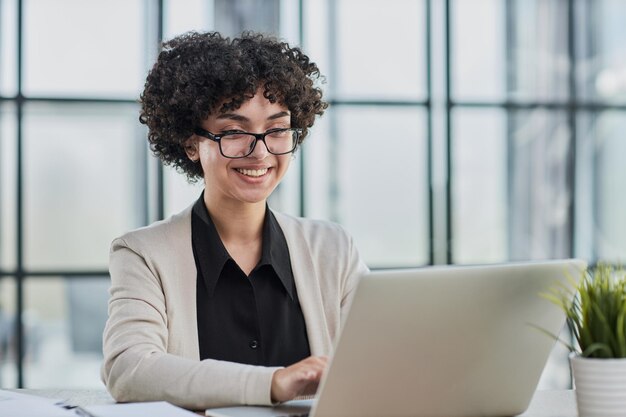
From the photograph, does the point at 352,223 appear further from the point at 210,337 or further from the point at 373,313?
the point at 373,313

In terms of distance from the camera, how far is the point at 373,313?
127 cm

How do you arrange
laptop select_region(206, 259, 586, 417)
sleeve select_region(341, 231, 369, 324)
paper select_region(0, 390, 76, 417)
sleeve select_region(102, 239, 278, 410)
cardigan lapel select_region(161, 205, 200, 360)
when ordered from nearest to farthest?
1. laptop select_region(206, 259, 586, 417)
2. paper select_region(0, 390, 76, 417)
3. sleeve select_region(102, 239, 278, 410)
4. cardigan lapel select_region(161, 205, 200, 360)
5. sleeve select_region(341, 231, 369, 324)

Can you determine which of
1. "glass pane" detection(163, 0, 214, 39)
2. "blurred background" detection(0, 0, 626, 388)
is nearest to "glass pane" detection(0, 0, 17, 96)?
"blurred background" detection(0, 0, 626, 388)

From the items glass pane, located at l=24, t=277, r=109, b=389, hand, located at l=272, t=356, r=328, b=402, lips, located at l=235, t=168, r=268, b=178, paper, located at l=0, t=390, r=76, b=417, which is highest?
lips, located at l=235, t=168, r=268, b=178

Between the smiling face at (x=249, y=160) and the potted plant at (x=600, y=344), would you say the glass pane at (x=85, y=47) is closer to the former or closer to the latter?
the smiling face at (x=249, y=160)

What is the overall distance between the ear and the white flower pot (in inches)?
46.7

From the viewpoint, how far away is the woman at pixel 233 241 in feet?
6.68

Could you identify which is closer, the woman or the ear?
the woman

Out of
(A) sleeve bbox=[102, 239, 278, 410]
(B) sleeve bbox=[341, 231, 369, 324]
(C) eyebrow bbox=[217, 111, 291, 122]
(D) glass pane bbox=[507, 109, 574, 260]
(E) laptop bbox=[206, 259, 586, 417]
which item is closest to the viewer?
(E) laptop bbox=[206, 259, 586, 417]

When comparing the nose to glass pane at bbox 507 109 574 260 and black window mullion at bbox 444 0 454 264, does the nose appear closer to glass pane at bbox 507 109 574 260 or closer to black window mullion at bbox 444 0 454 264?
black window mullion at bbox 444 0 454 264

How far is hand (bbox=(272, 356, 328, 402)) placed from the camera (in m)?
1.49

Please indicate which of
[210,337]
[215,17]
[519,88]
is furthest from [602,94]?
[210,337]

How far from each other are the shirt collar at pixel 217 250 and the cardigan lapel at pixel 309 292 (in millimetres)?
20

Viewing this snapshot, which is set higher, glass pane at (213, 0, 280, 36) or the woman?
glass pane at (213, 0, 280, 36)
